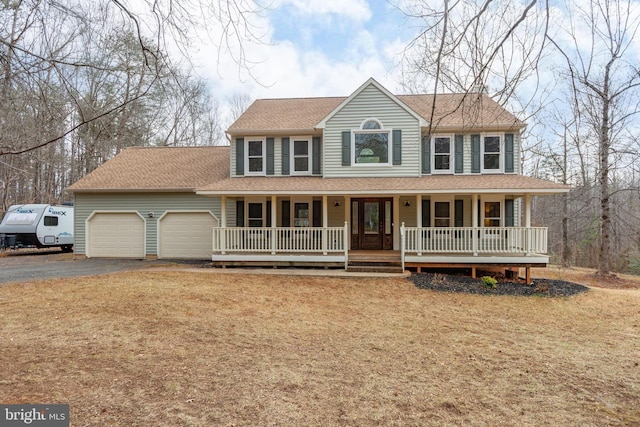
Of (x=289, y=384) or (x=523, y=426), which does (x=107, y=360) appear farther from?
(x=523, y=426)

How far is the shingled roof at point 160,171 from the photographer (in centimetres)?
1352

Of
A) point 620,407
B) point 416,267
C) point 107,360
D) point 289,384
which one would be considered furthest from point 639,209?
point 107,360

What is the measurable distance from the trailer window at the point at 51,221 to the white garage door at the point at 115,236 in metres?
4.12

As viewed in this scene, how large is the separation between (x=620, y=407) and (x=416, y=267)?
776cm

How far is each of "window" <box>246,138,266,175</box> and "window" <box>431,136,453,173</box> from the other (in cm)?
648

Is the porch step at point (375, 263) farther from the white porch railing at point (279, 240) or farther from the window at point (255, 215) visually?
the window at point (255, 215)

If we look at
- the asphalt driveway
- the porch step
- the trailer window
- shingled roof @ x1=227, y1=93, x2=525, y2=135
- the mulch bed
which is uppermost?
shingled roof @ x1=227, y1=93, x2=525, y2=135

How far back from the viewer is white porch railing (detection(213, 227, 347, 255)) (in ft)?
37.5

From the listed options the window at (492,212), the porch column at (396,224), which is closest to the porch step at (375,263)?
the porch column at (396,224)

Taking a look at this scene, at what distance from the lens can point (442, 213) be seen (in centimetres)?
1260

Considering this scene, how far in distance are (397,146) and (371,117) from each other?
142 centimetres

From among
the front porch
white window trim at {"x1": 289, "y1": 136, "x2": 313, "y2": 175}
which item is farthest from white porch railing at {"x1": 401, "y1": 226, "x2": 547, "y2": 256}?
white window trim at {"x1": 289, "y1": 136, "x2": 313, "y2": 175}

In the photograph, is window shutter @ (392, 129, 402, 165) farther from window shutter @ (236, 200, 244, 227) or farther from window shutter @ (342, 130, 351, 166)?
window shutter @ (236, 200, 244, 227)

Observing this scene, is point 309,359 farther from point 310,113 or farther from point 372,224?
point 310,113
